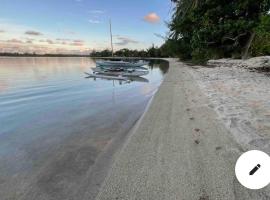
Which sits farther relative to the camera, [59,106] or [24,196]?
[59,106]

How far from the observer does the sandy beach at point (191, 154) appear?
2.62m

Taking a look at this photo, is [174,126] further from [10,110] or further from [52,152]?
[10,110]

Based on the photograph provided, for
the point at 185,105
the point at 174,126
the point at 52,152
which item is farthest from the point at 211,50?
the point at 52,152

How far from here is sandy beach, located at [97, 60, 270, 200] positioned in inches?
103

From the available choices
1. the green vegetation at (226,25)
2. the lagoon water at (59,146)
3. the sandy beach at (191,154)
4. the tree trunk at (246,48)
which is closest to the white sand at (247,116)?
the sandy beach at (191,154)

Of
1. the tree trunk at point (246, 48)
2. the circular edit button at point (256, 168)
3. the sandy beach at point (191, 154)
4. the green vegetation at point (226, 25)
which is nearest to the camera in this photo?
the circular edit button at point (256, 168)

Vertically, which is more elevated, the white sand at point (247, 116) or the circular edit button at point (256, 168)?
the circular edit button at point (256, 168)

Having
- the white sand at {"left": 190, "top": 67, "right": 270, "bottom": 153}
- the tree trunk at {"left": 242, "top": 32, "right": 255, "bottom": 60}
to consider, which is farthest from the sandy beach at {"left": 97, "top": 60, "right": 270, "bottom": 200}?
the tree trunk at {"left": 242, "top": 32, "right": 255, "bottom": 60}

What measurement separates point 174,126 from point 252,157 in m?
3.09

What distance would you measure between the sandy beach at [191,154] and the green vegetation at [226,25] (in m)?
19.4

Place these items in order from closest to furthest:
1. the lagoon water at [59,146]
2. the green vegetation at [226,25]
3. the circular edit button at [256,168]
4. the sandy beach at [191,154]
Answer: the circular edit button at [256,168]
the sandy beach at [191,154]
the lagoon water at [59,146]
the green vegetation at [226,25]

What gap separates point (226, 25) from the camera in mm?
22797

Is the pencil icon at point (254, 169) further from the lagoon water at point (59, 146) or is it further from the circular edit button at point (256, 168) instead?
the lagoon water at point (59, 146)

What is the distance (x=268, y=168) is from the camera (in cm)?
188
